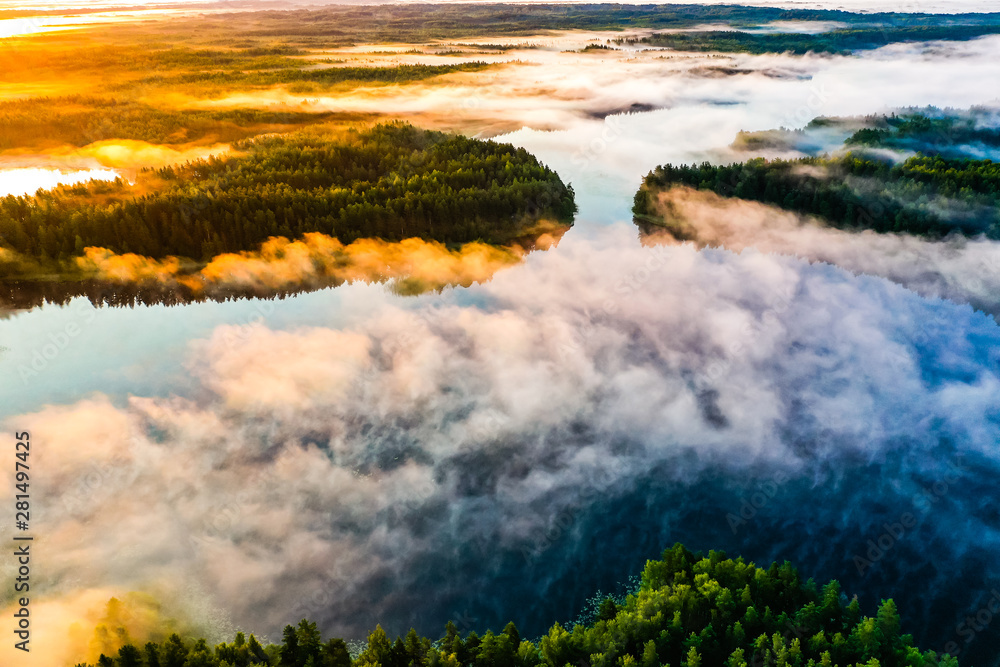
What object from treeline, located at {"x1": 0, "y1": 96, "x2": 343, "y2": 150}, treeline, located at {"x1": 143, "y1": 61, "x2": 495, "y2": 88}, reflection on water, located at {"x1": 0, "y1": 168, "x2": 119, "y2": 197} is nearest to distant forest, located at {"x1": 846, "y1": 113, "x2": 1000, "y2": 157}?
treeline, located at {"x1": 0, "y1": 96, "x2": 343, "y2": 150}

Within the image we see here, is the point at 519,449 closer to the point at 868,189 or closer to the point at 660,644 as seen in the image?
the point at 660,644

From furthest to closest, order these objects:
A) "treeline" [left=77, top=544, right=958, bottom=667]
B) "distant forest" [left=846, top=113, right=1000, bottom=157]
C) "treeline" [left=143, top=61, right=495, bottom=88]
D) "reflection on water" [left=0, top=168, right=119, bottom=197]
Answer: "treeline" [left=143, top=61, right=495, bottom=88], "distant forest" [left=846, top=113, right=1000, bottom=157], "reflection on water" [left=0, top=168, right=119, bottom=197], "treeline" [left=77, top=544, right=958, bottom=667]

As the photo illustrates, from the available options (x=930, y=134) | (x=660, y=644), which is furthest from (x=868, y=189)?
(x=660, y=644)

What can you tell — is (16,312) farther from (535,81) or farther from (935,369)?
(535,81)

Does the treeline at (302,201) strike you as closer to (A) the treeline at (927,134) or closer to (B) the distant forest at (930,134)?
(B) the distant forest at (930,134)

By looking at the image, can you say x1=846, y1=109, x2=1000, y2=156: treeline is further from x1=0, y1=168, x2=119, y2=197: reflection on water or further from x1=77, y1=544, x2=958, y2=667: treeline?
x1=0, y1=168, x2=119, y2=197: reflection on water

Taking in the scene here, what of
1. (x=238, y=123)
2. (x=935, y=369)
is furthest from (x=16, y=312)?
(x=935, y=369)
